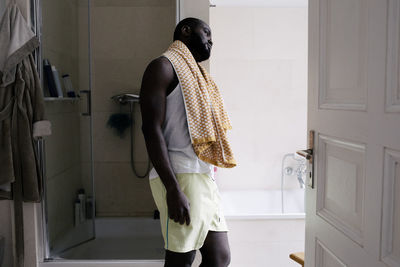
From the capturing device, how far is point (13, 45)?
2068 mm

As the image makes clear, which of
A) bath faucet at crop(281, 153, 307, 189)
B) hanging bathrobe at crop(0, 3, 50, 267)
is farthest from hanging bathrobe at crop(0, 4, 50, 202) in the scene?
bath faucet at crop(281, 153, 307, 189)

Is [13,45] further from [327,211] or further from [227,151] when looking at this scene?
[327,211]

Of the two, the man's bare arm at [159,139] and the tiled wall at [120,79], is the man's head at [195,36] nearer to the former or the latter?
the man's bare arm at [159,139]

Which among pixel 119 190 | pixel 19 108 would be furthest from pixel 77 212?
pixel 19 108

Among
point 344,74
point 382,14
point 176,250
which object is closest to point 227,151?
point 176,250

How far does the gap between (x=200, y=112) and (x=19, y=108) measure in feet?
3.71

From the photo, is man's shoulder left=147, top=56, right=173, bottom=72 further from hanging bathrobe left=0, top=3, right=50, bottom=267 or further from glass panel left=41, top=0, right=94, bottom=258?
glass panel left=41, top=0, right=94, bottom=258

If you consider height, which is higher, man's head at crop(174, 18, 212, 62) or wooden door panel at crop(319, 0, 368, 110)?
man's head at crop(174, 18, 212, 62)

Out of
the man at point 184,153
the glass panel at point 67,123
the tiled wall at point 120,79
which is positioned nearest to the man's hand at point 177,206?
the man at point 184,153

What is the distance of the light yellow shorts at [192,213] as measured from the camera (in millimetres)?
1452

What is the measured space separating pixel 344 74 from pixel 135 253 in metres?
1.96

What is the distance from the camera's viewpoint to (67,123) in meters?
2.71

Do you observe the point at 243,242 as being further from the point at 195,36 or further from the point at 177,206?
the point at 195,36

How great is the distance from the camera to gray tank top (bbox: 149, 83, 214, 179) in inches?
58.7
